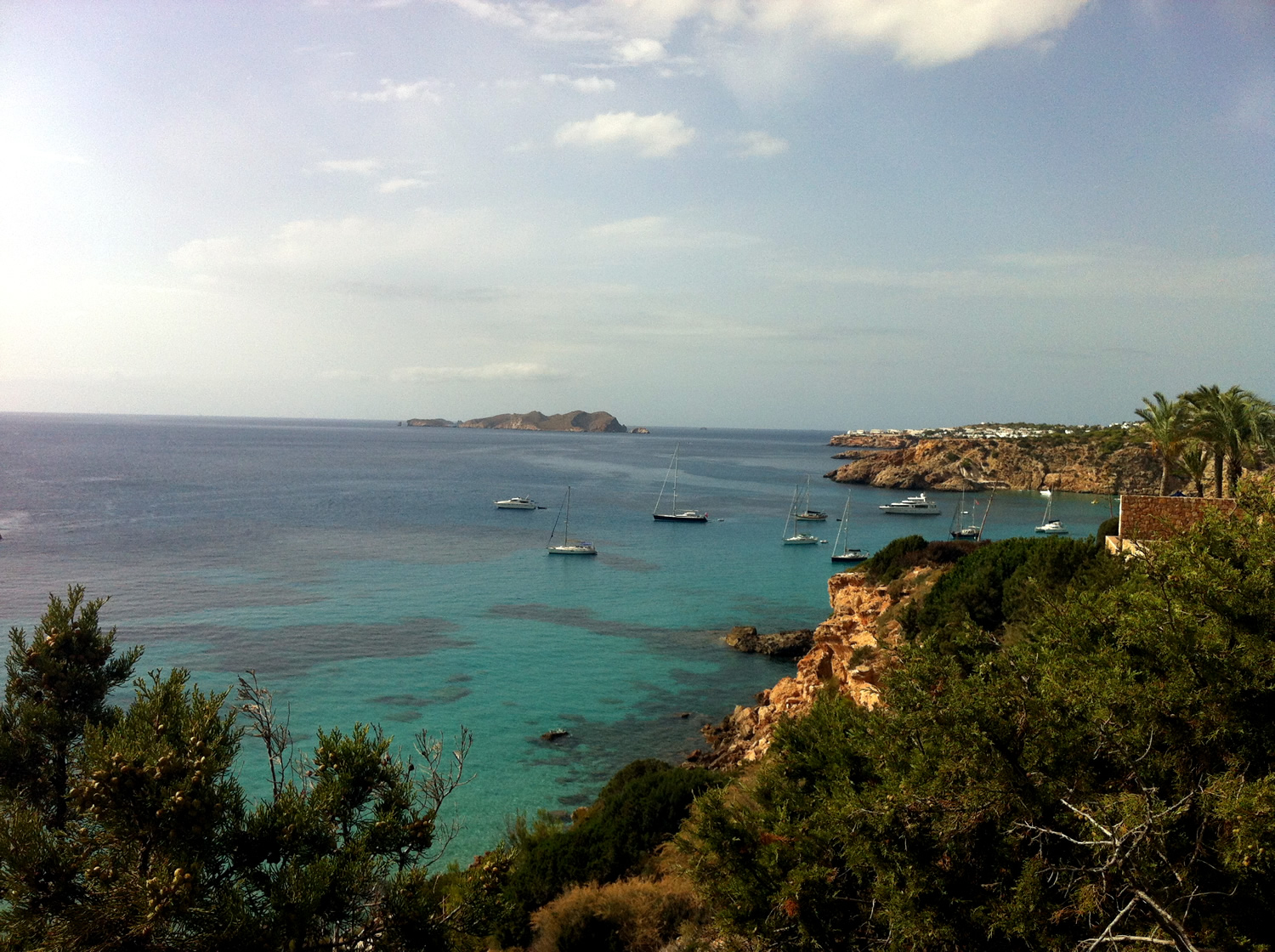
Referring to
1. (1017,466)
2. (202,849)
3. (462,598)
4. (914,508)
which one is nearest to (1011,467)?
(1017,466)

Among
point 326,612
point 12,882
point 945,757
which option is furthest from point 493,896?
point 326,612

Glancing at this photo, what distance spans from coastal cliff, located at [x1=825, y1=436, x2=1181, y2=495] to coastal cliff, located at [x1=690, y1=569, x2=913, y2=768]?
75.4 metres

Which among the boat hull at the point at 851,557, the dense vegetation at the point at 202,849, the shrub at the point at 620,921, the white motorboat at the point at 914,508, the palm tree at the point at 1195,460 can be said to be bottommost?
the boat hull at the point at 851,557

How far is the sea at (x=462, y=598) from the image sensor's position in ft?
75.0

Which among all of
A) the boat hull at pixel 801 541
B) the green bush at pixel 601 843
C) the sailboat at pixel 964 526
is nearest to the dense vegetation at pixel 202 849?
the green bush at pixel 601 843

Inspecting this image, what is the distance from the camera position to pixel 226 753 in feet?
17.5

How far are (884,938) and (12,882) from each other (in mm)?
6709

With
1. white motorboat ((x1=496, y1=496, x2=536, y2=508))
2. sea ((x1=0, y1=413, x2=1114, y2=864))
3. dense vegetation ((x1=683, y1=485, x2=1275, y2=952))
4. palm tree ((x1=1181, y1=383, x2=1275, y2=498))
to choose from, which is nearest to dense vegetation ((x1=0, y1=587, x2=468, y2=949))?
dense vegetation ((x1=683, y1=485, x2=1275, y2=952))

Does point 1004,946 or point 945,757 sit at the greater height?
point 945,757

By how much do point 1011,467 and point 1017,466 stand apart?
0.82m

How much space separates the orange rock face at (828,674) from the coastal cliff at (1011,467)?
75321 millimetres

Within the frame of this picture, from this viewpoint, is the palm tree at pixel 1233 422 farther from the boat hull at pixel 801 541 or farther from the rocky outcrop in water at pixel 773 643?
the boat hull at pixel 801 541

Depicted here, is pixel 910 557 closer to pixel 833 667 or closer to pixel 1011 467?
pixel 833 667

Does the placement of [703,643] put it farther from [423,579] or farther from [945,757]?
[945,757]
